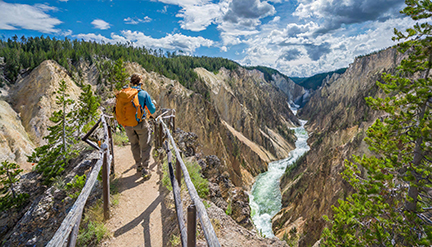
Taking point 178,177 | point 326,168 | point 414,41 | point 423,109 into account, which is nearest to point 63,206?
point 178,177

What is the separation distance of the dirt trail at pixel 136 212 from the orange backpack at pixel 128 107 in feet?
5.75

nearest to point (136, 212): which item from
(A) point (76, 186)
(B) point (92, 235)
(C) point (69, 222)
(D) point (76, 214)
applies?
(B) point (92, 235)

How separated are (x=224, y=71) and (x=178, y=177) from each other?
2963 inches

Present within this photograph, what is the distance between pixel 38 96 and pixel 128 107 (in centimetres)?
2345

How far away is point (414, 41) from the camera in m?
6.11

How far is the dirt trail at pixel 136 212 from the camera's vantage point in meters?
4.12

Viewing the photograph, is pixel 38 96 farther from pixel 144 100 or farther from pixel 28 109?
pixel 144 100

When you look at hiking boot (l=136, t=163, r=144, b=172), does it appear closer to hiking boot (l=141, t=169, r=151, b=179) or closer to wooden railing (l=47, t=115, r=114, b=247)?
hiking boot (l=141, t=169, r=151, b=179)

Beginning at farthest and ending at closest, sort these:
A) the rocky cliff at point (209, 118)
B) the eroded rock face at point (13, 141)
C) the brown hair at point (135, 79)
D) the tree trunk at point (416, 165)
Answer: the eroded rock face at point (13, 141)
the rocky cliff at point (209, 118)
the tree trunk at point (416, 165)
the brown hair at point (135, 79)

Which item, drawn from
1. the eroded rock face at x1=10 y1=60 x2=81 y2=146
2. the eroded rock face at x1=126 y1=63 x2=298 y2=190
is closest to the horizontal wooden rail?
the eroded rock face at x1=126 y1=63 x2=298 y2=190

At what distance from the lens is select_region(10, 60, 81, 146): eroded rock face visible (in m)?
20.9

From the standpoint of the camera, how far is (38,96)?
22.0 meters

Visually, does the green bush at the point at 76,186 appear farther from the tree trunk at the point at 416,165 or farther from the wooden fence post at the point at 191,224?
the tree trunk at the point at 416,165

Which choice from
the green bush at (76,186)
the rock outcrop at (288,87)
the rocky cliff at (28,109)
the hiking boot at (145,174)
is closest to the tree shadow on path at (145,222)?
the hiking boot at (145,174)
